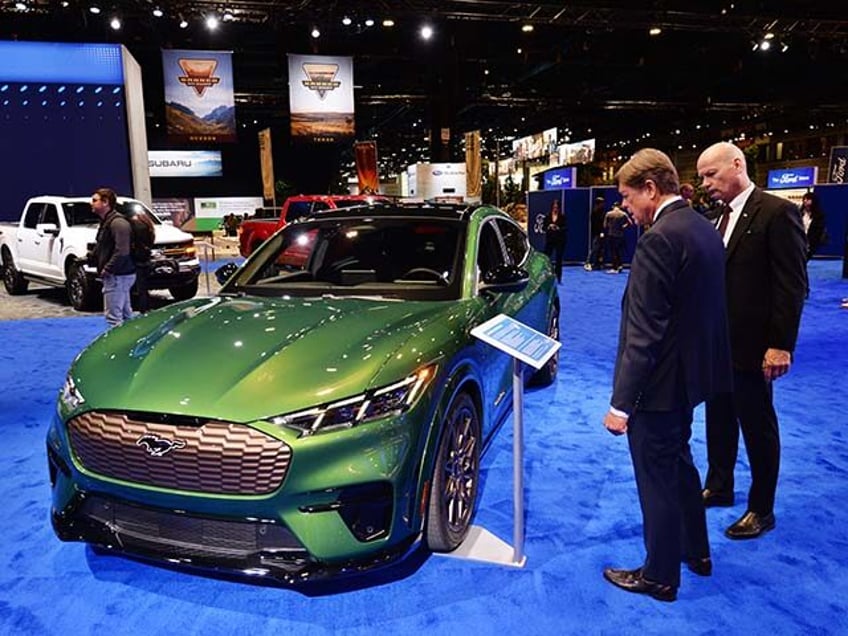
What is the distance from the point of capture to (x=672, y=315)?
221 centimetres

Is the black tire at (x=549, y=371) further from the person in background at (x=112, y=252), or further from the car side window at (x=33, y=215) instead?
the car side window at (x=33, y=215)

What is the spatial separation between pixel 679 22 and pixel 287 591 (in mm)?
19455

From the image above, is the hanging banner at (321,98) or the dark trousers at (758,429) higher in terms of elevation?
the hanging banner at (321,98)

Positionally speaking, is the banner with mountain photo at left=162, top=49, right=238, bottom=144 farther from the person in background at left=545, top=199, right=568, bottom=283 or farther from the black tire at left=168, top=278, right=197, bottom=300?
the person in background at left=545, top=199, right=568, bottom=283

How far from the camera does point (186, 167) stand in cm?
3500

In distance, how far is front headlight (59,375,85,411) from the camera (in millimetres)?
2512

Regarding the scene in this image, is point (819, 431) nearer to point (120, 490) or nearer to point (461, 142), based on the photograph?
point (120, 490)

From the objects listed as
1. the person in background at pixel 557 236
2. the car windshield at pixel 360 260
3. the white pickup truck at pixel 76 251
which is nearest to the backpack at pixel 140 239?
the white pickup truck at pixel 76 251

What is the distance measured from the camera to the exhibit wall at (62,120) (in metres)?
14.2

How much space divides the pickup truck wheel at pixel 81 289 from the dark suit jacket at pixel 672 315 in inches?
368

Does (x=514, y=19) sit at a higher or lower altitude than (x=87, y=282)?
higher

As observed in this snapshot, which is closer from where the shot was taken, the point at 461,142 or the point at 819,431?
the point at 819,431

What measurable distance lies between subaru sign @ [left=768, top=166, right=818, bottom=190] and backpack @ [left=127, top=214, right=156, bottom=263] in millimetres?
21015

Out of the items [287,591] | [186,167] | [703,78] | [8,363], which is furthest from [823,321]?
[186,167]
